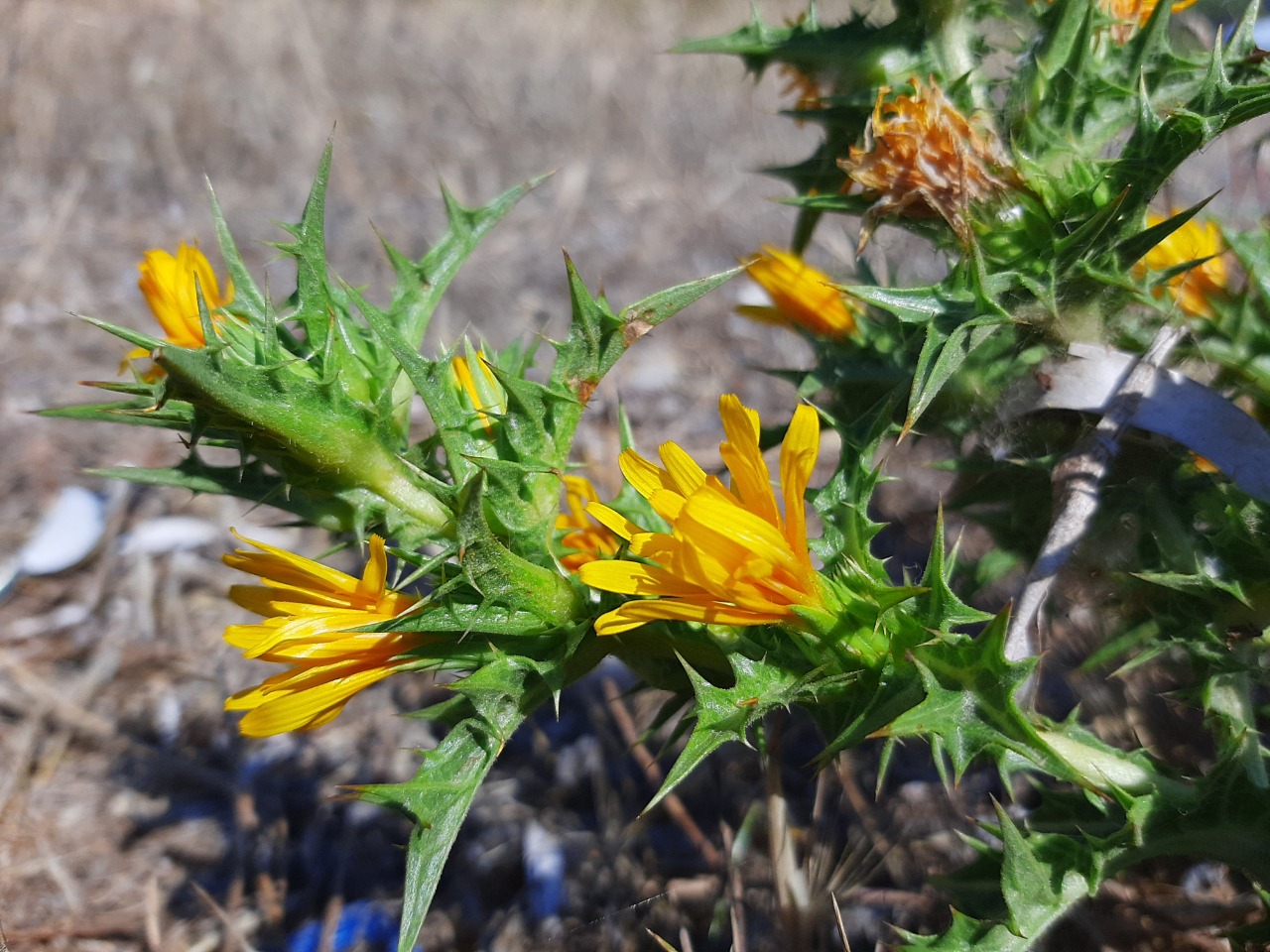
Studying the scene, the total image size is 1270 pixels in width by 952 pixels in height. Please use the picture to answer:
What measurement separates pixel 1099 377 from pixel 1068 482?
0.16m

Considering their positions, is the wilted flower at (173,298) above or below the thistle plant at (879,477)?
above

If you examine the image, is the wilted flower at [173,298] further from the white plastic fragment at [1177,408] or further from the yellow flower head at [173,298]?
the white plastic fragment at [1177,408]

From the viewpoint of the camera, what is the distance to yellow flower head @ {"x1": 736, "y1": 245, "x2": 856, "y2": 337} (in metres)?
1.65

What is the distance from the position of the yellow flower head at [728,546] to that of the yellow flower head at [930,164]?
1.52 ft

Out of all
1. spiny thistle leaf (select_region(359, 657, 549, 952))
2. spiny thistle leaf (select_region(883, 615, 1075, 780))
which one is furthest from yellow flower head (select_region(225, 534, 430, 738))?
spiny thistle leaf (select_region(883, 615, 1075, 780))

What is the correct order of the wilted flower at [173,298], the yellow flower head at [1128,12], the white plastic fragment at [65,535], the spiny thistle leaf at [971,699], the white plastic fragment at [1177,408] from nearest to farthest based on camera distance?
the spiny thistle leaf at [971,699] < the white plastic fragment at [1177,408] < the wilted flower at [173,298] < the yellow flower head at [1128,12] < the white plastic fragment at [65,535]

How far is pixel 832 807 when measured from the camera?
1.83 meters

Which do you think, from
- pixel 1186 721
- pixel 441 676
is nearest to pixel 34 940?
pixel 441 676

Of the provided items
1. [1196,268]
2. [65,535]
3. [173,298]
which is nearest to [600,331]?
[173,298]

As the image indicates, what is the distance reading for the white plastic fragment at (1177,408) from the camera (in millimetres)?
1250

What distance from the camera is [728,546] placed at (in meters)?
1.04

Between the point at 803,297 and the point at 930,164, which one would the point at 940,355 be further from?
the point at 803,297

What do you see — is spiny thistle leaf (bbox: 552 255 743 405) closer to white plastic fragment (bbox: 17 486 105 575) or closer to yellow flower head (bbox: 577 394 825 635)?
yellow flower head (bbox: 577 394 825 635)

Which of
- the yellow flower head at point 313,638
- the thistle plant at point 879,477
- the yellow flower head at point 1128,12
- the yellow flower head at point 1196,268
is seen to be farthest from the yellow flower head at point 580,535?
the yellow flower head at point 1128,12
